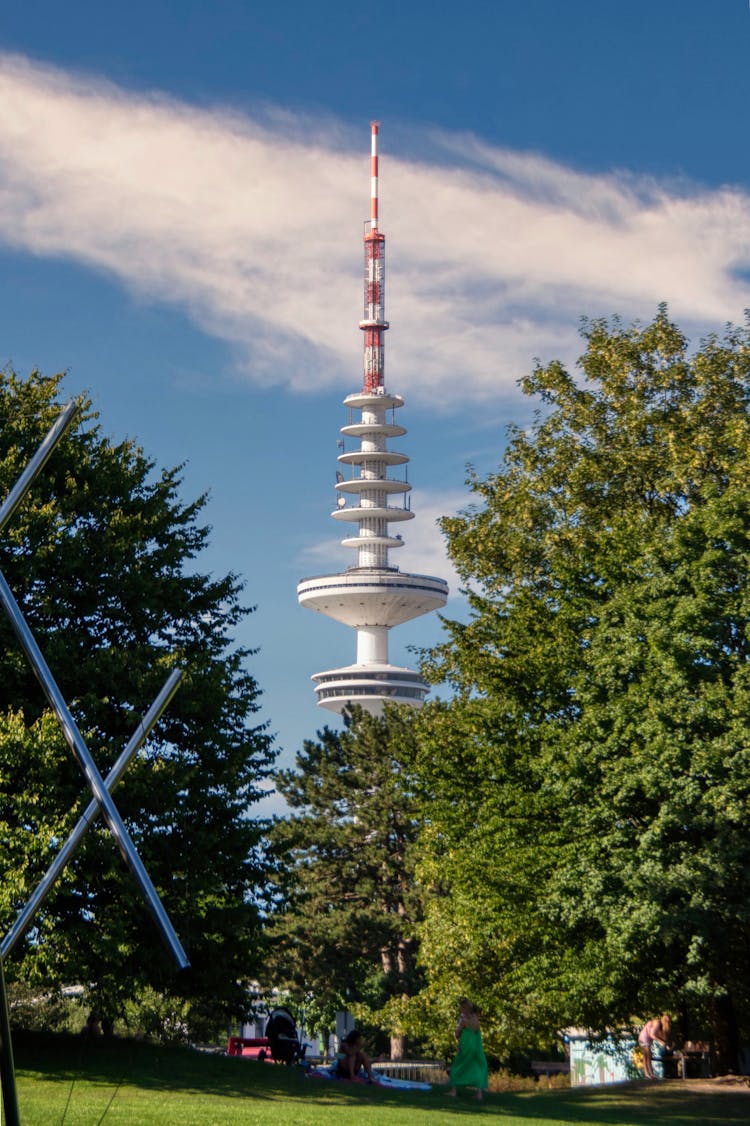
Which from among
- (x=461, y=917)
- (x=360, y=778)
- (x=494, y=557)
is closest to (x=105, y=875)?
(x=461, y=917)

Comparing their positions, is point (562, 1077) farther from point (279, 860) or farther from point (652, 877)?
point (652, 877)

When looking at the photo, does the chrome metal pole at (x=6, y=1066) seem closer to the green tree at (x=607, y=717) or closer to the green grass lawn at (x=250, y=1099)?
the green grass lawn at (x=250, y=1099)

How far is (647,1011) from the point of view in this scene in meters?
29.4

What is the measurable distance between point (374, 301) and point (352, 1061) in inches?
5684

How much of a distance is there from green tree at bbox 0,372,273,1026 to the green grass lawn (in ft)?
5.07

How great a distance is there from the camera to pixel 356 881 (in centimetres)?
6644

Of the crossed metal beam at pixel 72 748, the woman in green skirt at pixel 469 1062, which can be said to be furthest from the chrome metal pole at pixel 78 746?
the woman in green skirt at pixel 469 1062

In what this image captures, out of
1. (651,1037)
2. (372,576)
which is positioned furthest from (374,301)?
(651,1037)

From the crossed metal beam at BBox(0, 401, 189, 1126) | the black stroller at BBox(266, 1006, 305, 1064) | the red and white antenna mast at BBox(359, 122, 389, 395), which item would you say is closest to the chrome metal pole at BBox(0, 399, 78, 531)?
the crossed metal beam at BBox(0, 401, 189, 1126)

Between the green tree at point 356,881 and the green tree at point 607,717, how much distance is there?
77.7 feet

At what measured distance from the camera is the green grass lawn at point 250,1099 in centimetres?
1706

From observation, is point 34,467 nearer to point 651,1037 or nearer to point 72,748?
point 72,748

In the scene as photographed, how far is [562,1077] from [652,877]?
21056 millimetres

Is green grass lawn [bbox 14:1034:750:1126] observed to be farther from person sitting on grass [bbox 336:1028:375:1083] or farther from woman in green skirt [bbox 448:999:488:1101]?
person sitting on grass [bbox 336:1028:375:1083]
